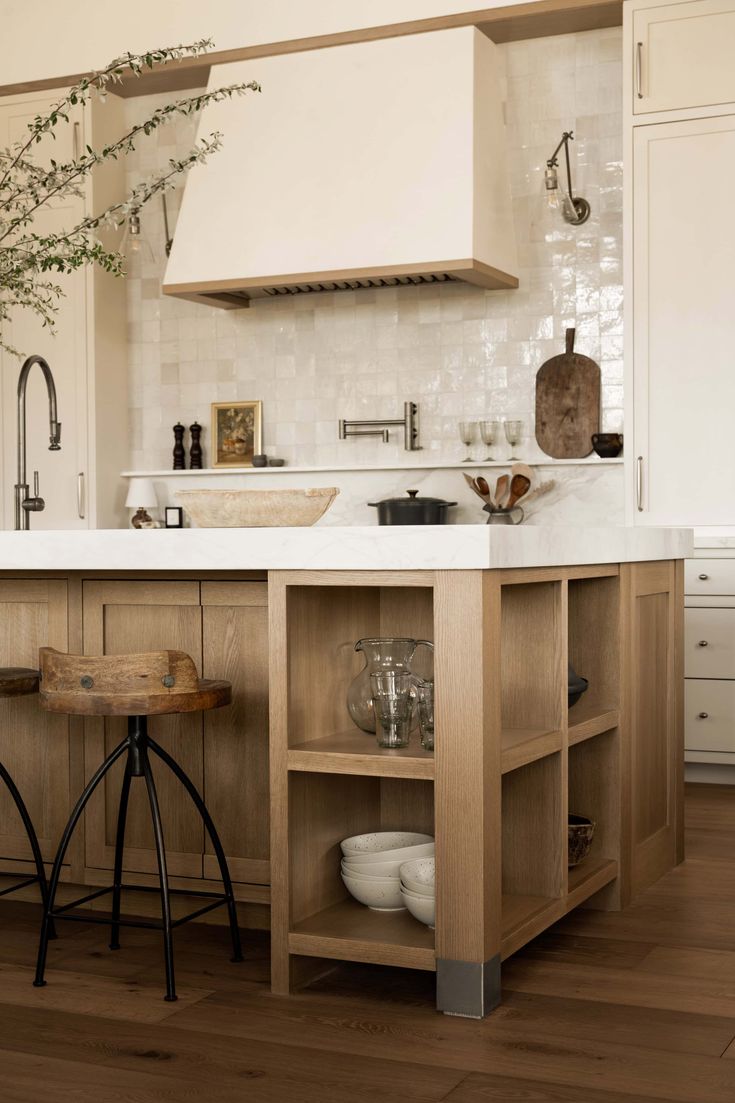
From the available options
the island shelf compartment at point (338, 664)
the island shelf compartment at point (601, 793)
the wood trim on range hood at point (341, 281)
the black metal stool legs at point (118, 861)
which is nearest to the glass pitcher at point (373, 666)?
the island shelf compartment at point (338, 664)

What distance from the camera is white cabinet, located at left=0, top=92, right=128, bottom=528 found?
5.79 m

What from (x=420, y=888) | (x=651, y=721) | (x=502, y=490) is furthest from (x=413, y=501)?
(x=420, y=888)

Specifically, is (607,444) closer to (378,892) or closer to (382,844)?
(382,844)

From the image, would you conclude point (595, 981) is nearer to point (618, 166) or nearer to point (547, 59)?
point (618, 166)

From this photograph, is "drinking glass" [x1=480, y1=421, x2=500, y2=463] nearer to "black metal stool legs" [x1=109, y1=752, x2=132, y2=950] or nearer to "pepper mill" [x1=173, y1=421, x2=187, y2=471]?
"pepper mill" [x1=173, y1=421, x2=187, y2=471]

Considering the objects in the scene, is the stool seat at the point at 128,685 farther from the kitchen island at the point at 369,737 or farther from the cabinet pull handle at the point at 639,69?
the cabinet pull handle at the point at 639,69

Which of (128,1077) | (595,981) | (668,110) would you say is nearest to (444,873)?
(595,981)

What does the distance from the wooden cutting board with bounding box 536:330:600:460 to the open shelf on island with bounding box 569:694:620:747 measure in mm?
2451

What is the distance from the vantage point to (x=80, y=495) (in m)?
5.79

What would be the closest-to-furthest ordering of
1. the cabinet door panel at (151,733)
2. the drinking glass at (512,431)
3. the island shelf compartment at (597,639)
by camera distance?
the cabinet door panel at (151,733) < the island shelf compartment at (597,639) < the drinking glass at (512,431)

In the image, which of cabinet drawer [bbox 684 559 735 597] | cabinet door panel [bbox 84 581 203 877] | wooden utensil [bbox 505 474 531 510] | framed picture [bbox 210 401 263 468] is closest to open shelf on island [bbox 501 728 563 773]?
cabinet door panel [bbox 84 581 203 877]

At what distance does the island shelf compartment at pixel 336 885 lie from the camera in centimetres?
226

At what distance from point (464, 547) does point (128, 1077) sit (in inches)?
38.8

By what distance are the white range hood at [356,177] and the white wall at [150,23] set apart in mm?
120
